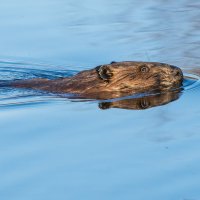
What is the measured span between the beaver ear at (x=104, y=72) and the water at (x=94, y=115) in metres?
0.32

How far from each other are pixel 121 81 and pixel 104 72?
21cm

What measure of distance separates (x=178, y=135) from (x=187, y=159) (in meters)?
0.61

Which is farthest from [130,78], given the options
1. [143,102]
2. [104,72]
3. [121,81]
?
[143,102]

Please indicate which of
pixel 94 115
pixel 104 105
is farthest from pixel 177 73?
pixel 94 115

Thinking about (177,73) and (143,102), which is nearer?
(143,102)

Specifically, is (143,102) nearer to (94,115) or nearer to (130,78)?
(130,78)

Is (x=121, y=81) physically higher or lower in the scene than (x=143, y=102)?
A: higher

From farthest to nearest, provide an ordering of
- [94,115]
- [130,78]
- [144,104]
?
1. [130,78]
2. [144,104]
3. [94,115]

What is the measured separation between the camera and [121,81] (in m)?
8.29

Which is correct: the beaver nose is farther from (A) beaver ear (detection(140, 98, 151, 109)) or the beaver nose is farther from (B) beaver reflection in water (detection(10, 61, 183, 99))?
(A) beaver ear (detection(140, 98, 151, 109))

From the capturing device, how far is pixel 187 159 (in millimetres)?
6188

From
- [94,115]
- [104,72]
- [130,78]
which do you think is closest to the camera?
[94,115]

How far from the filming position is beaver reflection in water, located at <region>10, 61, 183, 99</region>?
27.0ft

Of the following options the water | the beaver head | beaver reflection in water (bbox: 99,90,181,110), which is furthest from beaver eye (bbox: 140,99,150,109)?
the beaver head
